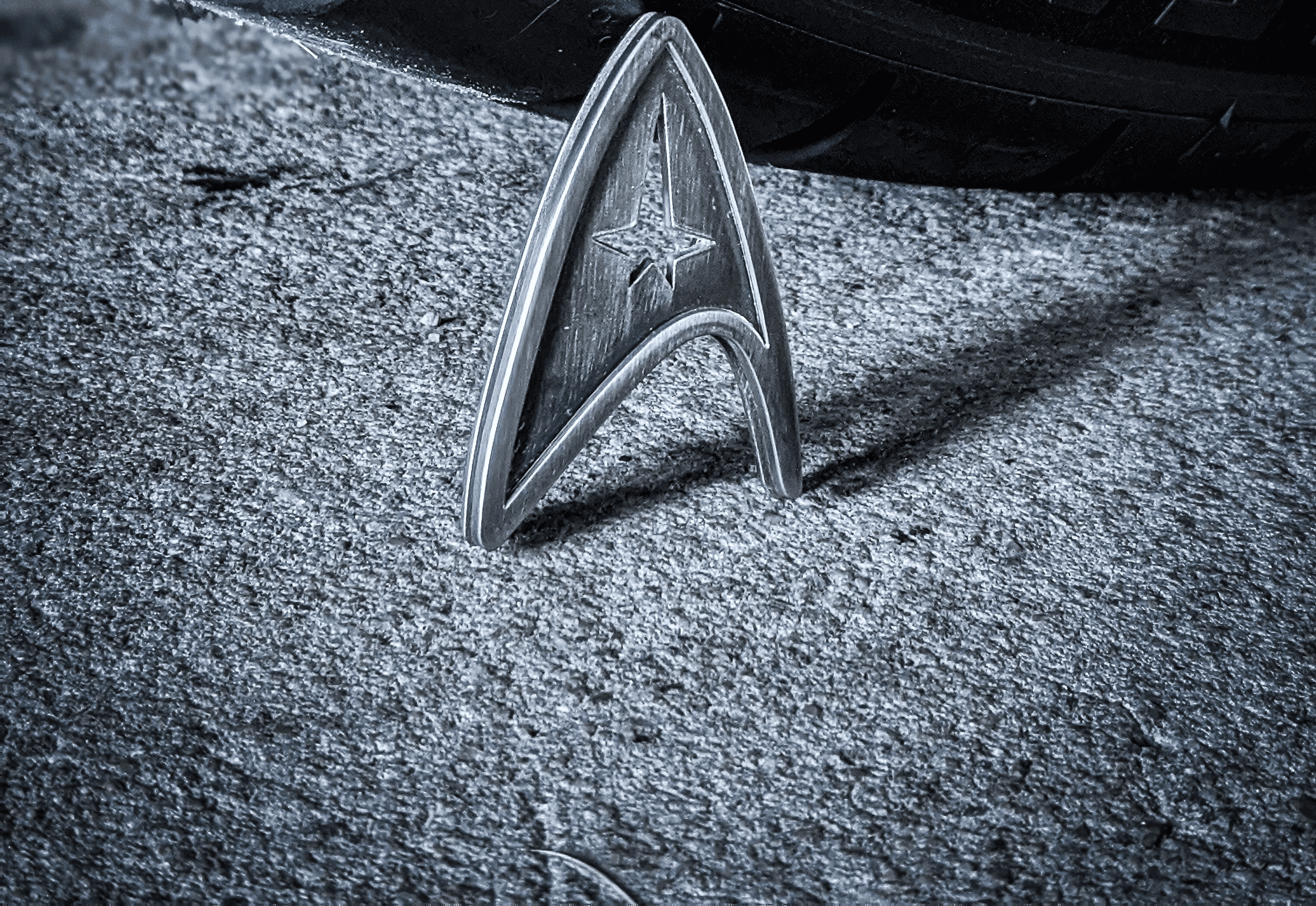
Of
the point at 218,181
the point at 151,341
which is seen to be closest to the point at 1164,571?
the point at 151,341

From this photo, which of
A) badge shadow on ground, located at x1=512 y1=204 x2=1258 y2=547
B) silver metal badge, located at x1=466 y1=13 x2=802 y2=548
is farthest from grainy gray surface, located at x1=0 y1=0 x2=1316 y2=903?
silver metal badge, located at x1=466 y1=13 x2=802 y2=548

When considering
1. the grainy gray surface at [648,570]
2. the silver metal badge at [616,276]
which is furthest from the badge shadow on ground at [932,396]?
the silver metal badge at [616,276]

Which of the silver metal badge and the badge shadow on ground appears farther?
the badge shadow on ground

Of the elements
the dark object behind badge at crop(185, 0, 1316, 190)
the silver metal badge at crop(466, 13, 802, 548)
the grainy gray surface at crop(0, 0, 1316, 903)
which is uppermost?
the dark object behind badge at crop(185, 0, 1316, 190)

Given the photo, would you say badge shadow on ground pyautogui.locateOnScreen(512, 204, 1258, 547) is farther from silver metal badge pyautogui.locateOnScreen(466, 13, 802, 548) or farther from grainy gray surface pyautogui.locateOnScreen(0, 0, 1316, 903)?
A: silver metal badge pyautogui.locateOnScreen(466, 13, 802, 548)

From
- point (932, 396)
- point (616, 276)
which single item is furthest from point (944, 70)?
point (616, 276)

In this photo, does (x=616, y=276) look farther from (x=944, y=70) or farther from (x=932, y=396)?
(x=944, y=70)
